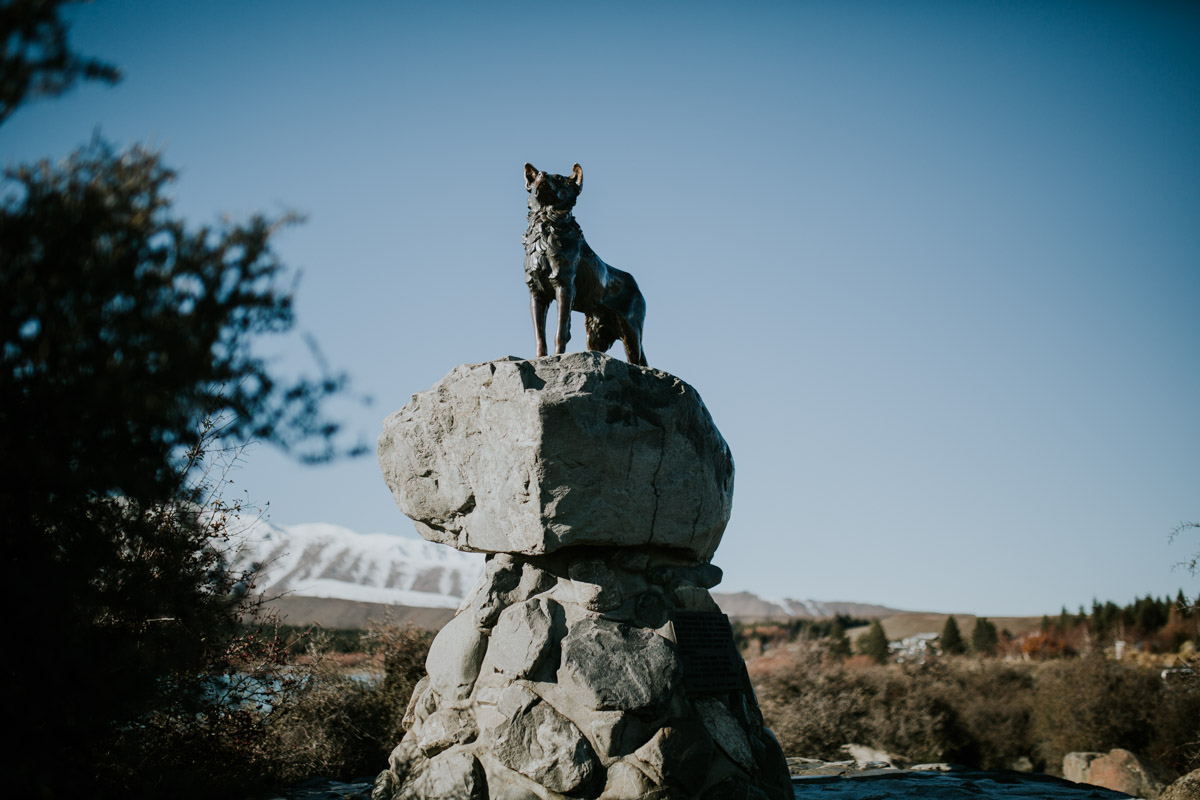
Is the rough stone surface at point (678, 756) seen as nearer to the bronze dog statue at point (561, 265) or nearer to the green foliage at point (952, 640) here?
the bronze dog statue at point (561, 265)

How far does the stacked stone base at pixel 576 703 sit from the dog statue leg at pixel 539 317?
147 centimetres

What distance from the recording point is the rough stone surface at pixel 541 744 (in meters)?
4.29

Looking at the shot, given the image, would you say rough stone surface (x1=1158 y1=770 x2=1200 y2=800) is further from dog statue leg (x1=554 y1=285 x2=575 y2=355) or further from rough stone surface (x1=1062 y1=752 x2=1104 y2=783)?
dog statue leg (x1=554 y1=285 x2=575 y2=355)

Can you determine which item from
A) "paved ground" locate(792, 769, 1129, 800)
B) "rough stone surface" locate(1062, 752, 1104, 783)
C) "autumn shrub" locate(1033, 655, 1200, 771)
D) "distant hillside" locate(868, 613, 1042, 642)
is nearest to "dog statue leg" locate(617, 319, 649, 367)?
"paved ground" locate(792, 769, 1129, 800)

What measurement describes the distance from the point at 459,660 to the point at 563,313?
231cm

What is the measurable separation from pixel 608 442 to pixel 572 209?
71.0 inches

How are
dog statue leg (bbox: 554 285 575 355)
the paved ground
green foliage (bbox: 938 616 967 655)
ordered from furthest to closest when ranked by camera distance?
green foliage (bbox: 938 616 967 655), the paved ground, dog statue leg (bbox: 554 285 575 355)

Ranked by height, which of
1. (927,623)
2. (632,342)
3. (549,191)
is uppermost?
(549,191)

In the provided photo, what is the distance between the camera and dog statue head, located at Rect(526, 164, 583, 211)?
544cm

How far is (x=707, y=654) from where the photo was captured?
5.02m

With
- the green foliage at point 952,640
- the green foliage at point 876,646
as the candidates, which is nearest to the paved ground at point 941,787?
the green foliage at point 876,646

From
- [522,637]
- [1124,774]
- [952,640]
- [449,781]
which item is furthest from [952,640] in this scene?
[449,781]

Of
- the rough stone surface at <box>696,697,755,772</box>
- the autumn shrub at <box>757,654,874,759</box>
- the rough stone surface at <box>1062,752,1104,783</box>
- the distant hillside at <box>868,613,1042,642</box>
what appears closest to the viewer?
the rough stone surface at <box>696,697,755,772</box>

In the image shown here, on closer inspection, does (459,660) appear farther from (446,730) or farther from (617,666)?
(617,666)
